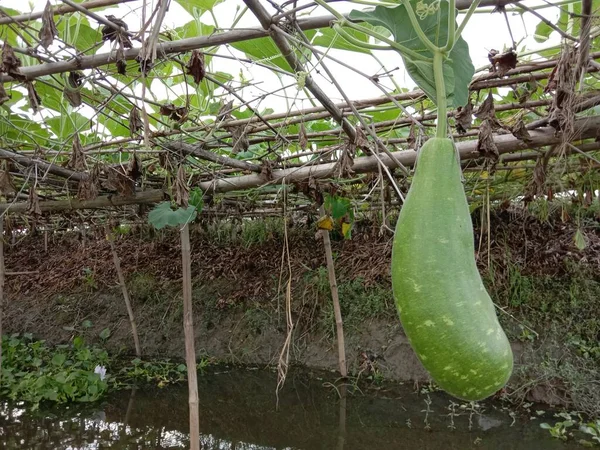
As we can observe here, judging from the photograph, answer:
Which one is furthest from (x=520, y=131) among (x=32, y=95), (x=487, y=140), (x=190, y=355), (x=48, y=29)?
(x=190, y=355)

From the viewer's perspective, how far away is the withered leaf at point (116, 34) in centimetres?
115

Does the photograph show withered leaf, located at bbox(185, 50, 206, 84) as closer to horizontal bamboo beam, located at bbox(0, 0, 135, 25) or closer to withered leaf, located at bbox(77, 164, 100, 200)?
horizontal bamboo beam, located at bbox(0, 0, 135, 25)

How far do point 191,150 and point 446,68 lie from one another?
5.32 ft

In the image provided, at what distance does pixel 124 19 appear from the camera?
3.95ft

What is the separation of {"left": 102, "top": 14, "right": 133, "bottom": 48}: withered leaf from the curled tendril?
2.46 ft

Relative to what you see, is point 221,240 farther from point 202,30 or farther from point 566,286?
point 202,30

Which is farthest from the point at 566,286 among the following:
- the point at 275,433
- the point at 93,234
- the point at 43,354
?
the point at 93,234

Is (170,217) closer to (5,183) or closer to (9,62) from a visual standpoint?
(5,183)

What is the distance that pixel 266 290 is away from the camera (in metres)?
5.01

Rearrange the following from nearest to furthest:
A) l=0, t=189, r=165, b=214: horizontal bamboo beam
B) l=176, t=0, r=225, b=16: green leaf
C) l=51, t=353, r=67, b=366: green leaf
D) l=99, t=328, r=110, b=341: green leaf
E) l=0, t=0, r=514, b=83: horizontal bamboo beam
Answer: l=0, t=0, r=514, b=83: horizontal bamboo beam
l=176, t=0, r=225, b=16: green leaf
l=0, t=189, r=165, b=214: horizontal bamboo beam
l=51, t=353, r=67, b=366: green leaf
l=99, t=328, r=110, b=341: green leaf

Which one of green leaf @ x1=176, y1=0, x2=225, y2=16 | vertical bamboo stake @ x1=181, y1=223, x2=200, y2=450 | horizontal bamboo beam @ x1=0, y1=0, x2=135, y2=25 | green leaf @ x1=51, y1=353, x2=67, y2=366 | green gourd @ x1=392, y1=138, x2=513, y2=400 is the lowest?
green leaf @ x1=51, y1=353, x2=67, y2=366

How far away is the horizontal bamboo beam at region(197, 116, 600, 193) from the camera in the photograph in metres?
1.65

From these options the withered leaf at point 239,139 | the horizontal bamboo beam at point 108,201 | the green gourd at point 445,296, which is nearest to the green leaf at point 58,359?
the horizontal bamboo beam at point 108,201

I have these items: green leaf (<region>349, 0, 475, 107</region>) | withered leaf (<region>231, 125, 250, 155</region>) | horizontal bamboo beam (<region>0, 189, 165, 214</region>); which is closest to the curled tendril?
green leaf (<region>349, 0, 475, 107</region>)
